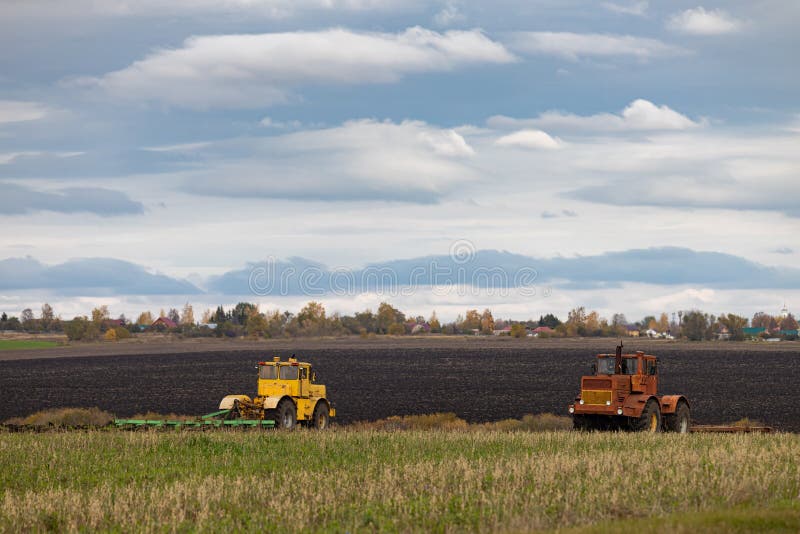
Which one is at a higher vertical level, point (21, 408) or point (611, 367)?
point (611, 367)

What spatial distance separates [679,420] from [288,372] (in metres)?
15.1

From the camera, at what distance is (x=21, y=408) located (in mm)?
60594

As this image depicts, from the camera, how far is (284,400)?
3809cm

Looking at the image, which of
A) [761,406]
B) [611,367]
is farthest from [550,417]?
[761,406]

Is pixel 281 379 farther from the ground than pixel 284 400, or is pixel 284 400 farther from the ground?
pixel 281 379

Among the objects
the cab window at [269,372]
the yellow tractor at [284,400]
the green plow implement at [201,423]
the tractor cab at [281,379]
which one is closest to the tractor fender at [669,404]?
the yellow tractor at [284,400]

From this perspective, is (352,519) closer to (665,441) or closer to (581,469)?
(581,469)

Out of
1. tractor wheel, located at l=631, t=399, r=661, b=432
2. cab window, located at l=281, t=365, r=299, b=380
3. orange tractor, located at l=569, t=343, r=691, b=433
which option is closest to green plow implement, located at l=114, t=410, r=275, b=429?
cab window, located at l=281, t=365, r=299, b=380

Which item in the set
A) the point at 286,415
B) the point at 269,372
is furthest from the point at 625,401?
the point at 269,372

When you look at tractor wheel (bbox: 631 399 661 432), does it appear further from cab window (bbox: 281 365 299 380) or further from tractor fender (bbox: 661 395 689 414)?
cab window (bbox: 281 365 299 380)

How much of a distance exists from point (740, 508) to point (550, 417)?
93.6 feet

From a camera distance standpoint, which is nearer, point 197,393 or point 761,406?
point 761,406

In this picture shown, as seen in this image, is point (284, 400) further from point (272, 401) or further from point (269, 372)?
point (269, 372)

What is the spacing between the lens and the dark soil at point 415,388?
58.6 meters
